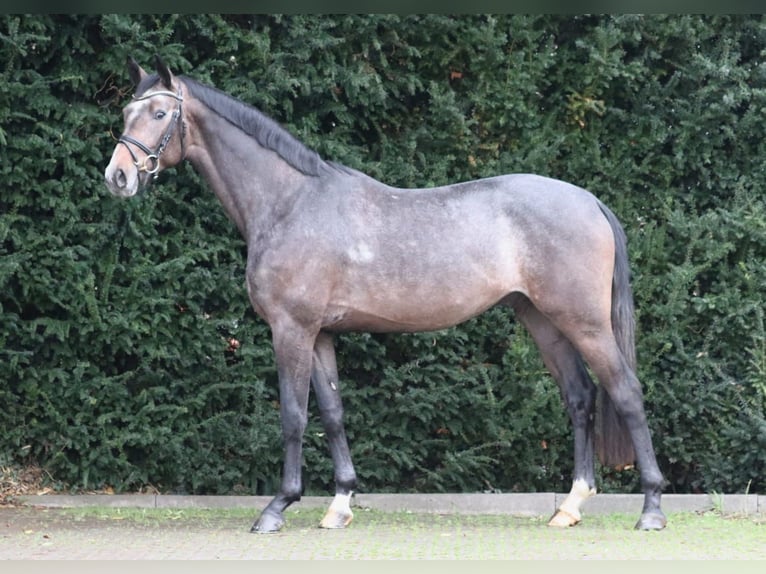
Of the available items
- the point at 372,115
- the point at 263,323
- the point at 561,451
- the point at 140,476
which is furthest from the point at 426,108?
the point at 140,476

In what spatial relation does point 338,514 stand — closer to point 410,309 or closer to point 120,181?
point 410,309

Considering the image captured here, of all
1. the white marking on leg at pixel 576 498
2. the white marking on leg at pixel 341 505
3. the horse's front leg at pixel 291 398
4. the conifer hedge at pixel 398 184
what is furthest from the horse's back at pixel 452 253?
the conifer hedge at pixel 398 184

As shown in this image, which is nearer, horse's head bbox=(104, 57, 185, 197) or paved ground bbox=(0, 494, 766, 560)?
paved ground bbox=(0, 494, 766, 560)

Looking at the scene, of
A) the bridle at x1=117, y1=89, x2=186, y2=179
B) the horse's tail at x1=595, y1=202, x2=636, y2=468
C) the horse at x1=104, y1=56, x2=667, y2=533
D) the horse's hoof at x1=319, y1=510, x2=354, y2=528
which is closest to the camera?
the bridle at x1=117, y1=89, x2=186, y2=179

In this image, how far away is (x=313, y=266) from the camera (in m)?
6.17

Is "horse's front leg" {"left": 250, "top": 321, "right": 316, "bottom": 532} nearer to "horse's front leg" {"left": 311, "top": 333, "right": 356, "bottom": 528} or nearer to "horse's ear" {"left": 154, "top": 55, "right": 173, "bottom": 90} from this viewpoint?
"horse's front leg" {"left": 311, "top": 333, "right": 356, "bottom": 528}

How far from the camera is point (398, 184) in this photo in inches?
304

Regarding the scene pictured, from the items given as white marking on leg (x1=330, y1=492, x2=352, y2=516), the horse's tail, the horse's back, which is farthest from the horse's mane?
white marking on leg (x1=330, y1=492, x2=352, y2=516)

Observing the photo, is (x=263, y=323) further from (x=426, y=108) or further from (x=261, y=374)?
(x=426, y=108)

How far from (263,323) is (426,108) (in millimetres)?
2088

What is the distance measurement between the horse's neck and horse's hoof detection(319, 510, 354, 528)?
5.65ft

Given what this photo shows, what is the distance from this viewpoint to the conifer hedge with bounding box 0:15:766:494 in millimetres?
7281

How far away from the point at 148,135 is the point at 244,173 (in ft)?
2.01

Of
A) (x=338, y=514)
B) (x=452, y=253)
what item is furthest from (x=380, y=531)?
(x=452, y=253)
